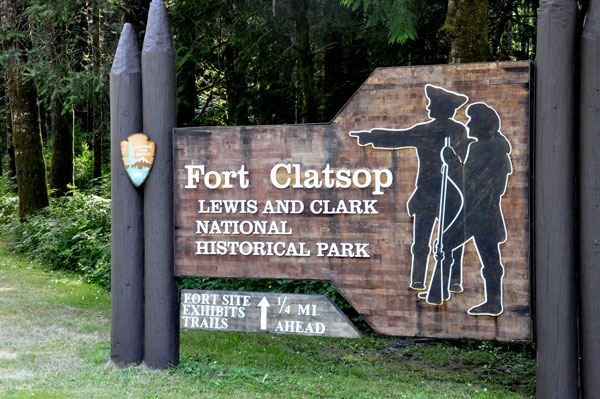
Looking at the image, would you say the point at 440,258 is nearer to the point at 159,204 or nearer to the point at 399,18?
the point at 159,204

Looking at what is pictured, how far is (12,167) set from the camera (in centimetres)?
2309

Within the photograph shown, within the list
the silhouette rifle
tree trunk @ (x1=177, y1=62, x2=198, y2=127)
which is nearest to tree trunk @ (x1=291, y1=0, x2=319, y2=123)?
tree trunk @ (x1=177, y1=62, x2=198, y2=127)

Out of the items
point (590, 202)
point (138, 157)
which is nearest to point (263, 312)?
point (138, 157)

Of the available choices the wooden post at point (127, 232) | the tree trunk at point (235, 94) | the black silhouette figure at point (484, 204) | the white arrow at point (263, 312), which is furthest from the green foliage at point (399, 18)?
the tree trunk at point (235, 94)

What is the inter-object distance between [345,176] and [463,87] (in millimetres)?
1314

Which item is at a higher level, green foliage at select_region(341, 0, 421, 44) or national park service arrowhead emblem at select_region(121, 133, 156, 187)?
green foliage at select_region(341, 0, 421, 44)

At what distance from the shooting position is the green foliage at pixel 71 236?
514 inches

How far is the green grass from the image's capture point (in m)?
6.17

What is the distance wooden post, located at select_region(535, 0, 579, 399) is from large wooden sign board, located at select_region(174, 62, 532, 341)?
0.25 metres

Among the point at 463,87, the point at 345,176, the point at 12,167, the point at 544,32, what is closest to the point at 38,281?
the point at 345,176

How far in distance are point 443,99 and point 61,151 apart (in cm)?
1531

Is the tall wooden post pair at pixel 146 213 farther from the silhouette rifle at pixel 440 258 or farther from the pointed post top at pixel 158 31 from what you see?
the silhouette rifle at pixel 440 258

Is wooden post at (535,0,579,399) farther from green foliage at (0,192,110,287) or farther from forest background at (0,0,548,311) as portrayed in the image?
green foliage at (0,192,110,287)

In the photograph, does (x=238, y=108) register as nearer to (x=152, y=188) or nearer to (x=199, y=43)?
(x=199, y=43)
